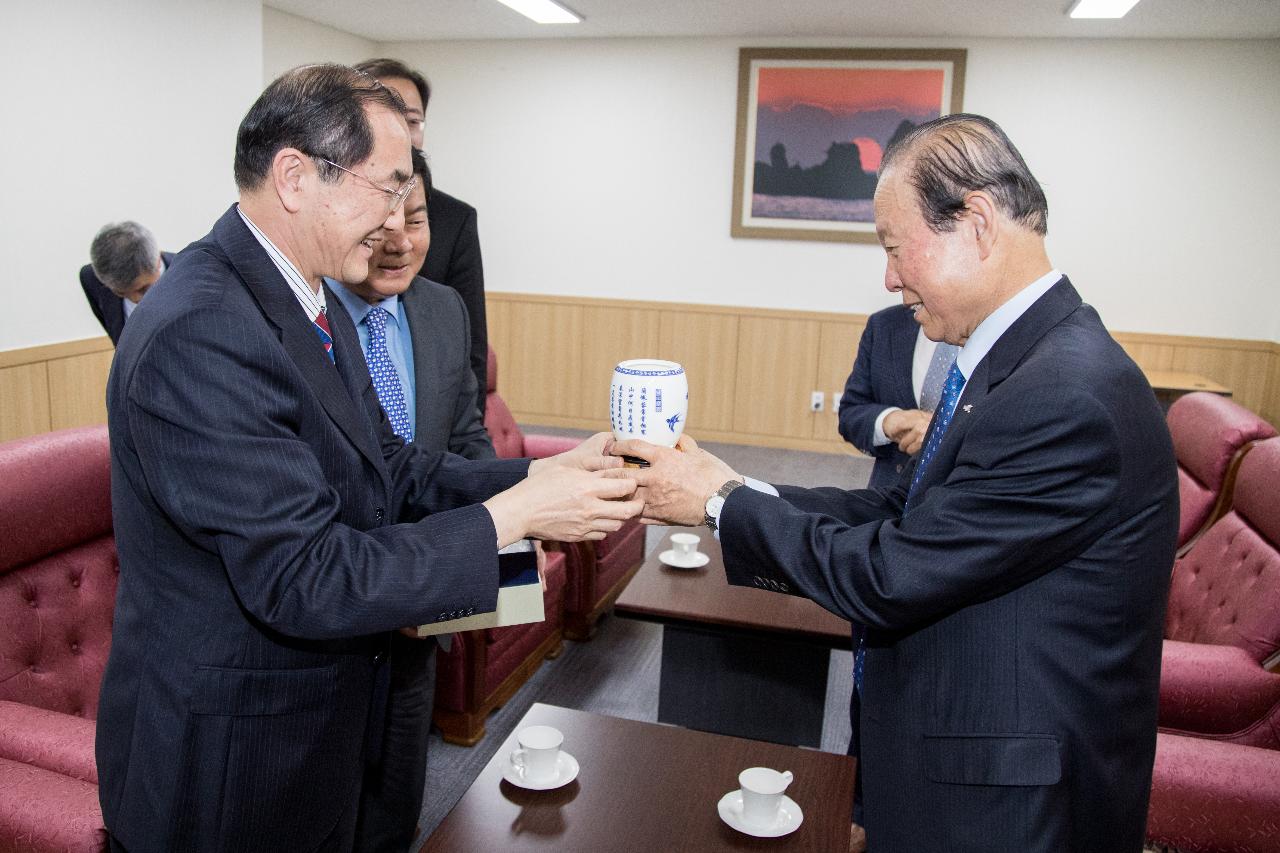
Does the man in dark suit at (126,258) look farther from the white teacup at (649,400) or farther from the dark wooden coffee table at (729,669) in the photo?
the white teacup at (649,400)

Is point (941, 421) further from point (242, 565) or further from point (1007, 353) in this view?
point (242, 565)

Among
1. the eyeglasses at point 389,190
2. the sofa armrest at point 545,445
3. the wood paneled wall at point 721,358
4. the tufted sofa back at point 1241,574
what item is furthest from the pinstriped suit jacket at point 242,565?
the wood paneled wall at point 721,358

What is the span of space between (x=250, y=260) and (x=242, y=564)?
0.38 meters

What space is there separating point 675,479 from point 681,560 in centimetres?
140

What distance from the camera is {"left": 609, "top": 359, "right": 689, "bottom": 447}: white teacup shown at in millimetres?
1456

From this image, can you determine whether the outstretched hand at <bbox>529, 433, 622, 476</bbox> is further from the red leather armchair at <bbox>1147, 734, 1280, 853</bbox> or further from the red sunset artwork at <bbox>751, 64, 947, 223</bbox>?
the red sunset artwork at <bbox>751, 64, 947, 223</bbox>

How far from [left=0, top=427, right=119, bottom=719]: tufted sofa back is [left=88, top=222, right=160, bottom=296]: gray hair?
1.91 meters

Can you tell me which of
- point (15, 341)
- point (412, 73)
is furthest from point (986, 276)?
point (15, 341)

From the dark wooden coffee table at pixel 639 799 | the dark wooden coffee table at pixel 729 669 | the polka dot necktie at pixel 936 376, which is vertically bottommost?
the dark wooden coffee table at pixel 729 669

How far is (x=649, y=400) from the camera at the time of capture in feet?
4.80

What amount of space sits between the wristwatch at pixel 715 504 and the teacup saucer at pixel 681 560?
1339 mm

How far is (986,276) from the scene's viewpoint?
1.34 metres

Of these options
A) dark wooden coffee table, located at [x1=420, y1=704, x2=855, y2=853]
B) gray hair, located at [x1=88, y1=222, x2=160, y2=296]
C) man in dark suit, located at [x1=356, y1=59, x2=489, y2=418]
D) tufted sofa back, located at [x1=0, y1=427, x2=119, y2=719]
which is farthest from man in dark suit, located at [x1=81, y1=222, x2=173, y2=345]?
dark wooden coffee table, located at [x1=420, y1=704, x2=855, y2=853]

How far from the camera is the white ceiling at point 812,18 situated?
17.6 ft
